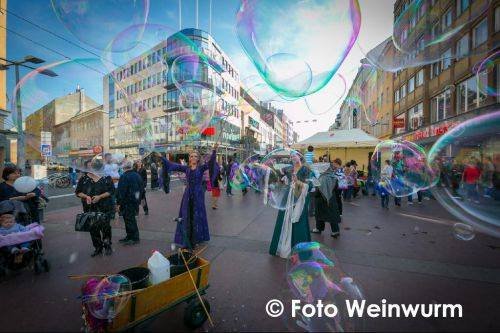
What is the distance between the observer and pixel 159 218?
8.09 metres

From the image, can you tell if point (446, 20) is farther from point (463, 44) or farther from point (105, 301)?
point (105, 301)

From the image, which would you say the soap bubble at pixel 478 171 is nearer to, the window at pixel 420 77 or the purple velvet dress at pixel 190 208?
the purple velvet dress at pixel 190 208

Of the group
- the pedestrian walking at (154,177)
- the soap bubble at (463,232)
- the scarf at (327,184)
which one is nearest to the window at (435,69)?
the soap bubble at (463,232)

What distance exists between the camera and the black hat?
161 inches

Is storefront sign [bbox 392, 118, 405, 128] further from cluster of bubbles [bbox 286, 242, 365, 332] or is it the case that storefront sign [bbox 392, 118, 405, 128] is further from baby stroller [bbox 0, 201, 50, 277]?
baby stroller [bbox 0, 201, 50, 277]

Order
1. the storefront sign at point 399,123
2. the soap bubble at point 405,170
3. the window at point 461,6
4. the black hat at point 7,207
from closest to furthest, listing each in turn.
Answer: the black hat at point 7,207 < the soap bubble at point 405,170 < the window at point 461,6 < the storefront sign at point 399,123

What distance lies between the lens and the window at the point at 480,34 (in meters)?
13.9

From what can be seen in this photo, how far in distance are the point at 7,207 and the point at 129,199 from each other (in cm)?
200

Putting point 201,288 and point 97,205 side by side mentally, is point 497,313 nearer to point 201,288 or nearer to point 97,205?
point 201,288

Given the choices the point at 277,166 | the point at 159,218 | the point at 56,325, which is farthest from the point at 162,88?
the point at 56,325

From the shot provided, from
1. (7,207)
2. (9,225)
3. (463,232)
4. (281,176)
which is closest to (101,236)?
(9,225)

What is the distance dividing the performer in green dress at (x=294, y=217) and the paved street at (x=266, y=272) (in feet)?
1.11

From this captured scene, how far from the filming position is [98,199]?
4.98m

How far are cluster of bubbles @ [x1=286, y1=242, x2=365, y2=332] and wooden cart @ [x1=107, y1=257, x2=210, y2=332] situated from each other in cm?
104
